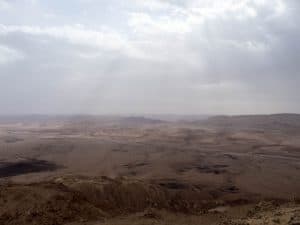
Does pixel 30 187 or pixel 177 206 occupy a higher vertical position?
pixel 30 187

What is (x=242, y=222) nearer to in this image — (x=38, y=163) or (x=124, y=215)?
(x=124, y=215)

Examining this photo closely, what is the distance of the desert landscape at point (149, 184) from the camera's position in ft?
73.7

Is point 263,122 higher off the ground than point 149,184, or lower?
higher

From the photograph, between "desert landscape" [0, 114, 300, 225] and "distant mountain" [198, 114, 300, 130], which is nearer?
"desert landscape" [0, 114, 300, 225]

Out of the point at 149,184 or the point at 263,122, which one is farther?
the point at 263,122

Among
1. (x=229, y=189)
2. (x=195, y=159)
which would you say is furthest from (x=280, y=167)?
(x=229, y=189)

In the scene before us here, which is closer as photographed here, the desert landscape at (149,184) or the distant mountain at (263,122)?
the desert landscape at (149,184)

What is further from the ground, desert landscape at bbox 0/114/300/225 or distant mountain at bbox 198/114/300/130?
distant mountain at bbox 198/114/300/130

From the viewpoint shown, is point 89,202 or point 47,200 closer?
point 47,200

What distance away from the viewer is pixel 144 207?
89.2ft

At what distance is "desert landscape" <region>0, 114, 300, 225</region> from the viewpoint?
73.7 ft

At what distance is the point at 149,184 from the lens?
30484 mm

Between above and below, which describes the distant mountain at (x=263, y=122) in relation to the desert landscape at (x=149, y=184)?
above

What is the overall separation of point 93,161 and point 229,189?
661 inches
